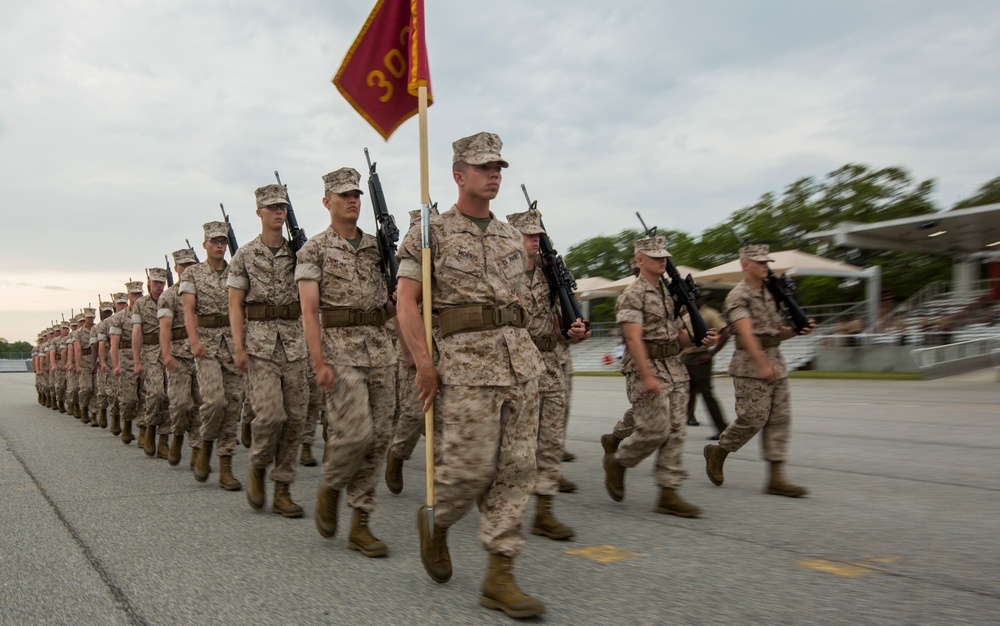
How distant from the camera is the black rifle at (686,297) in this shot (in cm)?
624

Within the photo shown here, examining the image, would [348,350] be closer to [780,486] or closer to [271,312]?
[271,312]

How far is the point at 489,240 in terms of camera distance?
Answer: 13.5 ft

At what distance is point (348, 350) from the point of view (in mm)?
5109

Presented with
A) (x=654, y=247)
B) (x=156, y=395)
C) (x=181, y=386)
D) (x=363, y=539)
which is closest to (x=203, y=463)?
(x=181, y=386)

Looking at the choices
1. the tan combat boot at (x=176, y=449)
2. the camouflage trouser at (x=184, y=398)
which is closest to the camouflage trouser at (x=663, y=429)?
the camouflage trouser at (x=184, y=398)

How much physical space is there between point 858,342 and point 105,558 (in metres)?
21.1

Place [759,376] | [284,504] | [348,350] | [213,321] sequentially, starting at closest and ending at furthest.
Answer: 1. [348,350]
2. [284,504]
3. [759,376]
4. [213,321]

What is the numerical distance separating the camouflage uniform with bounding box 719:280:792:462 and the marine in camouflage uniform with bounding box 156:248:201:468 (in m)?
5.09

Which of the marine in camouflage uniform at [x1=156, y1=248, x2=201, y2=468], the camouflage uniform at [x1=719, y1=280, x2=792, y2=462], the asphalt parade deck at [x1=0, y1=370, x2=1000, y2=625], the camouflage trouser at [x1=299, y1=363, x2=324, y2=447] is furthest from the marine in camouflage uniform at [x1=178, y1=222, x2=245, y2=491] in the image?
the camouflage uniform at [x1=719, y1=280, x2=792, y2=462]

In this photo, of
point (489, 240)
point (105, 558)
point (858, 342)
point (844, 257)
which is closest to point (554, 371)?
point (489, 240)

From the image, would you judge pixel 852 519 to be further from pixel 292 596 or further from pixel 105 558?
pixel 105 558

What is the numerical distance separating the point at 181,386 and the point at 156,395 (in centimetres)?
145

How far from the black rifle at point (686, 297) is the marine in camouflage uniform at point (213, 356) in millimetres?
3901

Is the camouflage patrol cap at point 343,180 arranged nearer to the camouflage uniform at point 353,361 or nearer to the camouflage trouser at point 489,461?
the camouflage uniform at point 353,361
